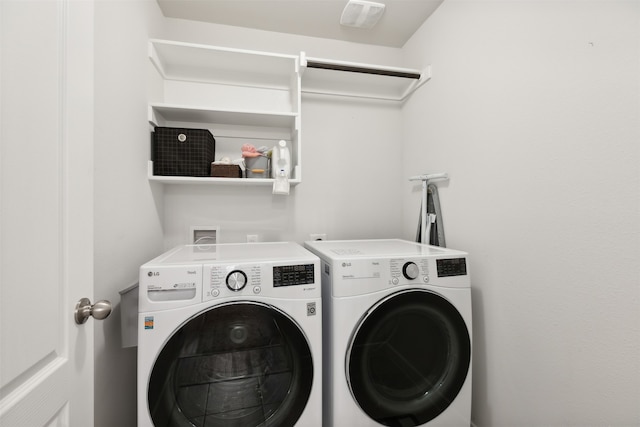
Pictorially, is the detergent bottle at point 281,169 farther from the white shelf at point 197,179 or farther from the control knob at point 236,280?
the control knob at point 236,280

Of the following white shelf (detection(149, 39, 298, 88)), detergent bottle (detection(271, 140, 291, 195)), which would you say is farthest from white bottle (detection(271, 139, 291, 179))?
white shelf (detection(149, 39, 298, 88))

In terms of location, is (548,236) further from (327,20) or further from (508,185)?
(327,20)

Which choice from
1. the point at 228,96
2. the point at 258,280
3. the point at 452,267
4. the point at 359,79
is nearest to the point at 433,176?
the point at 452,267

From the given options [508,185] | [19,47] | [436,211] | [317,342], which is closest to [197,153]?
[19,47]

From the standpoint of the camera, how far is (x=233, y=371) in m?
1.05

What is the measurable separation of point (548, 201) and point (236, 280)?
47.1 inches

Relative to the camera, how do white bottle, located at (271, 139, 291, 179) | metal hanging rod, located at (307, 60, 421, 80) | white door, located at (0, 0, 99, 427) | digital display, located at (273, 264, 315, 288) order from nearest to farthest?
white door, located at (0, 0, 99, 427), digital display, located at (273, 264, 315, 288), white bottle, located at (271, 139, 291, 179), metal hanging rod, located at (307, 60, 421, 80)

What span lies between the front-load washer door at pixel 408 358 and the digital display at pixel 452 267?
113mm

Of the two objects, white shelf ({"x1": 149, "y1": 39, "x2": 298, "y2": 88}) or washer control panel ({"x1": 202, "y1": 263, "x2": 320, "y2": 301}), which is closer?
washer control panel ({"x1": 202, "y1": 263, "x2": 320, "y2": 301})

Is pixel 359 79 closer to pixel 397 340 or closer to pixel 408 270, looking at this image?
pixel 408 270

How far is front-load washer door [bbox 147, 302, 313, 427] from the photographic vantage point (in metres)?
0.98

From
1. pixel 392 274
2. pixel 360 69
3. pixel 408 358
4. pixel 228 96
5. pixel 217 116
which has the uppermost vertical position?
pixel 360 69

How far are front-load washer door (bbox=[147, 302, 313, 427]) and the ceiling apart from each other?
1.68m

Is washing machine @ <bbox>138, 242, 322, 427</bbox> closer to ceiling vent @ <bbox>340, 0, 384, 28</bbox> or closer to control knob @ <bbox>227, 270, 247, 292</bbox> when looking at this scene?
control knob @ <bbox>227, 270, 247, 292</bbox>
